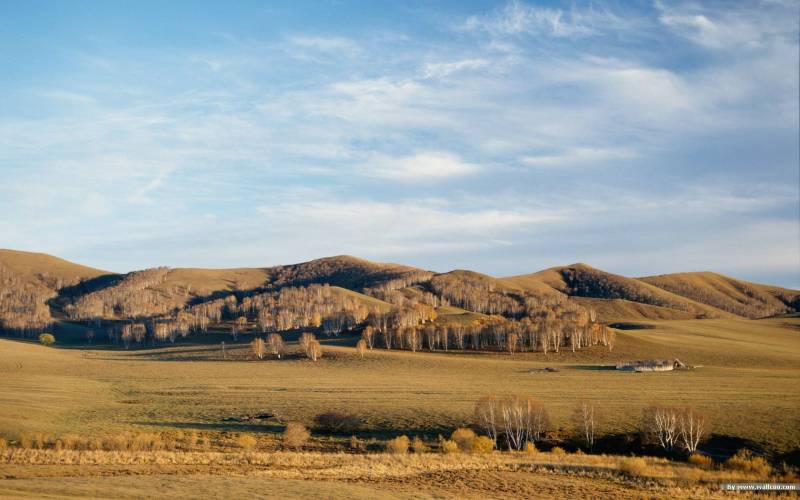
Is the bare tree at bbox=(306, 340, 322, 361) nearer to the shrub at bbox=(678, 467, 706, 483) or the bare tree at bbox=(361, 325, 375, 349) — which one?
the bare tree at bbox=(361, 325, 375, 349)

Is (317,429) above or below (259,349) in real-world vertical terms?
below

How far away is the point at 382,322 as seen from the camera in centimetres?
16325

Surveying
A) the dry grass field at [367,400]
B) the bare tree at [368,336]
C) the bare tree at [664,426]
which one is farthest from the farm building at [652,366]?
the bare tree at [368,336]

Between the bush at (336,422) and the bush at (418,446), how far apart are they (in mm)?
8580

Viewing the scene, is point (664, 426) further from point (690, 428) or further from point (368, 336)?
point (368, 336)

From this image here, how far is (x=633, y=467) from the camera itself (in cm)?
4044

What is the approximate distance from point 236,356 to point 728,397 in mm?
97884

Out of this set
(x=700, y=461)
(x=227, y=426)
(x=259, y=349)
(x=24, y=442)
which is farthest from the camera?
(x=259, y=349)

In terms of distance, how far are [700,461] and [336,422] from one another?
32115mm

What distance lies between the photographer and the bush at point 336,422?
58250mm

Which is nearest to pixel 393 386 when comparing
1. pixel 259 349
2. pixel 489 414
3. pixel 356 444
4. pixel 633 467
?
pixel 489 414

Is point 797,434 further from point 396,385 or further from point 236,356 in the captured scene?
point 236,356

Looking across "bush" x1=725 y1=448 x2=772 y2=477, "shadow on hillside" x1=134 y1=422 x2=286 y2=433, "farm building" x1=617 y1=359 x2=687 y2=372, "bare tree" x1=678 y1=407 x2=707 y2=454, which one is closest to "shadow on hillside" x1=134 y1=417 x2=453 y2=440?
"shadow on hillside" x1=134 y1=422 x2=286 y2=433

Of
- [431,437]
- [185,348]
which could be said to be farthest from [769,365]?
[185,348]
